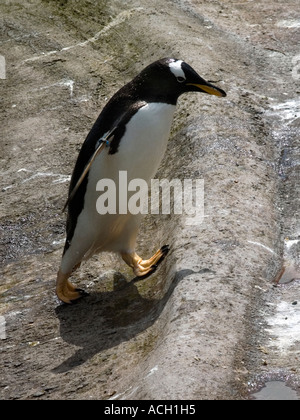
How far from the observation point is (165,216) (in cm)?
546

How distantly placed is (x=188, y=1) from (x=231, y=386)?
496 cm

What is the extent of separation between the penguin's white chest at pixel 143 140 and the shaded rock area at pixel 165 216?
48 cm

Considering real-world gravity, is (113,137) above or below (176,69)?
below

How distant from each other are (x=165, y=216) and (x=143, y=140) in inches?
32.8

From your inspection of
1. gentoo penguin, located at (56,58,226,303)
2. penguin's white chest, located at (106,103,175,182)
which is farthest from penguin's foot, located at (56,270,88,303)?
penguin's white chest, located at (106,103,175,182)

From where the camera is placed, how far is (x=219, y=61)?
271 inches

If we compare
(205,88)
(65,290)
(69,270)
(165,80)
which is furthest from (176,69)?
(65,290)

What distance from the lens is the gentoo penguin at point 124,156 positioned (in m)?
4.74

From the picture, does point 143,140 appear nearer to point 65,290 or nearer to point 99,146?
point 99,146

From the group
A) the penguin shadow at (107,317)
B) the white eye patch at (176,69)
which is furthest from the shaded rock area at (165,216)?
the white eye patch at (176,69)

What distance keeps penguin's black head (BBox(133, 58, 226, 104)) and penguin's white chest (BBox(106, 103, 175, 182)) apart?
0.06 metres

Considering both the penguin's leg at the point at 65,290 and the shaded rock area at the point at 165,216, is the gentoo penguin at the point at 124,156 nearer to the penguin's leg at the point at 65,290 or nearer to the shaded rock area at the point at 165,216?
the penguin's leg at the point at 65,290
